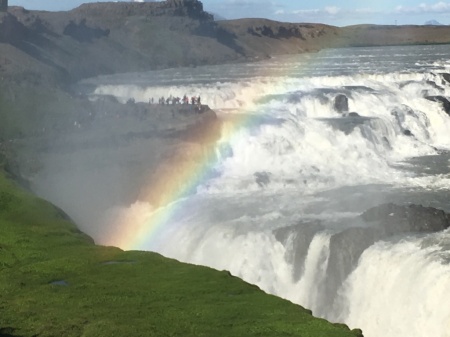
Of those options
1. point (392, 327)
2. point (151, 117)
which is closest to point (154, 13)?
point (151, 117)

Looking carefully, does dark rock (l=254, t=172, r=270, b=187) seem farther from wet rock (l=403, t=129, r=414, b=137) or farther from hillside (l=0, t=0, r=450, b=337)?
wet rock (l=403, t=129, r=414, b=137)

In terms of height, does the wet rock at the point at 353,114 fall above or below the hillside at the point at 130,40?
below

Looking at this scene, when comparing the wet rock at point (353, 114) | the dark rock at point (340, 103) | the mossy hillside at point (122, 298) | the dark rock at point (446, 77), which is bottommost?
the mossy hillside at point (122, 298)

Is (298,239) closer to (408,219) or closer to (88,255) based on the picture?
(408,219)

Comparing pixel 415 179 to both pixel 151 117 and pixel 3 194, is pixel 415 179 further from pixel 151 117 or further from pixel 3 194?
pixel 3 194

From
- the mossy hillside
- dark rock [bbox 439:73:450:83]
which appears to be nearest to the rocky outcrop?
the mossy hillside

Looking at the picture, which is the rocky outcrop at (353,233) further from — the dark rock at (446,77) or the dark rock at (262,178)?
the dark rock at (446,77)

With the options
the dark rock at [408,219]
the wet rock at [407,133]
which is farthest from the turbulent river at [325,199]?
the dark rock at [408,219]
